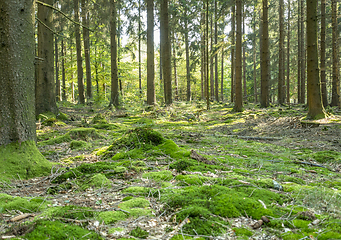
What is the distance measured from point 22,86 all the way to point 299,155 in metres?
5.59

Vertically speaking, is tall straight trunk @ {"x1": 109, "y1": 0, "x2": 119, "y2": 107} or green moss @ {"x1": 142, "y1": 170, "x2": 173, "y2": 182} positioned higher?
tall straight trunk @ {"x1": 109, "y1": 0, "x2": 119, "y2": 107}

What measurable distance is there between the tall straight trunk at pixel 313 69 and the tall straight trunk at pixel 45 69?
1022cm

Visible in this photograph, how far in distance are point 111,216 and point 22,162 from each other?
2.21m

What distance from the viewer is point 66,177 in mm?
3355

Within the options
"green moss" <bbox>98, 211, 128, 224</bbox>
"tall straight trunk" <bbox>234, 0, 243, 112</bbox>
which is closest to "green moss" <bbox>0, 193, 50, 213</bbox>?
"green moss" <bbox>98, 211, 128, 224</bbox>

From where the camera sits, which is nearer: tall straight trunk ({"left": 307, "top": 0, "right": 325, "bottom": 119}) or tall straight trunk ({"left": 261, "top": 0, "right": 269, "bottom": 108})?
tall straight trunk ({"left": 307, "top": 0, "right": 325, "bottom": 119})

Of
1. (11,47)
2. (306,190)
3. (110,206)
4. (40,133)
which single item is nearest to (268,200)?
(306,190)

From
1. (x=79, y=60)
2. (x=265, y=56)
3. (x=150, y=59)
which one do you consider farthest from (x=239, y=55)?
(x=79, y=60)

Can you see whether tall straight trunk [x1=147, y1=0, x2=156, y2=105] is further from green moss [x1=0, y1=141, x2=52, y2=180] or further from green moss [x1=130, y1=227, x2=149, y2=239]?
green moss [x1=130, y1=227, x2=149, y2=239]

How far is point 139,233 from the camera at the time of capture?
6.37 ft

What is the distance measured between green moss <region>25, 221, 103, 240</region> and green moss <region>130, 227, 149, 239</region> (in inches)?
11.3

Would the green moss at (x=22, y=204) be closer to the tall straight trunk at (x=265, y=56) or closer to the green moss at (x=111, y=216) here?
the green moss at (x=111, y=216)

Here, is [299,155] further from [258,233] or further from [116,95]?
[116,95]

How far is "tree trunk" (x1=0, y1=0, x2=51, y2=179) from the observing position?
3.46m
